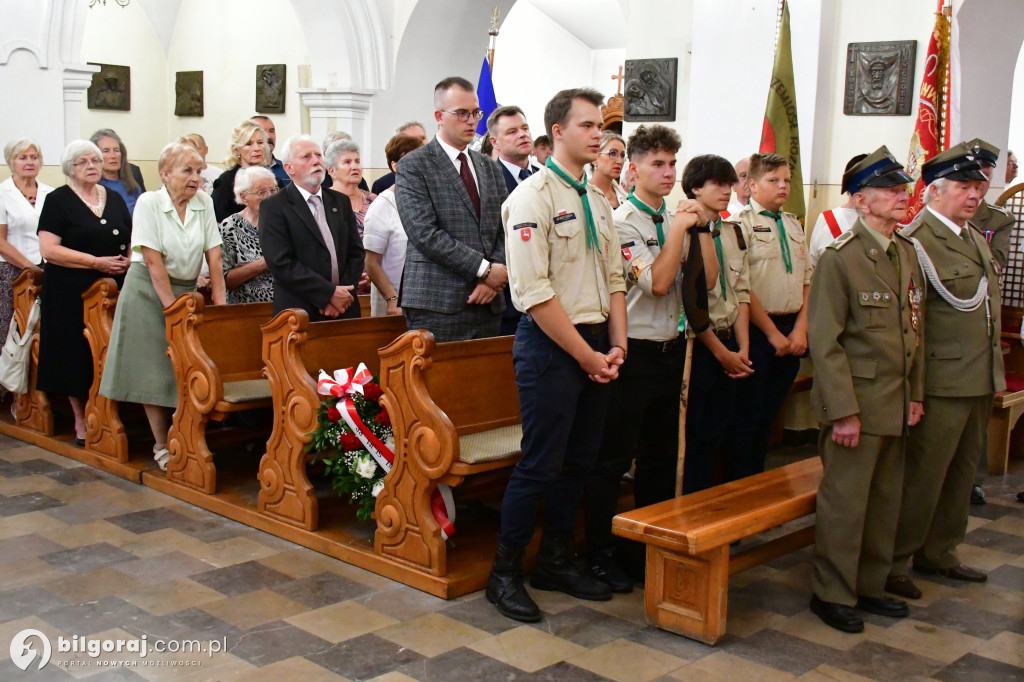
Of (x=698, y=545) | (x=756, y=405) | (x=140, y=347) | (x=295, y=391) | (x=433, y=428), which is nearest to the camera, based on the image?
(x=698, y=545)

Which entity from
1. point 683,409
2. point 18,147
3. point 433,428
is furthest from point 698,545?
point 18,147

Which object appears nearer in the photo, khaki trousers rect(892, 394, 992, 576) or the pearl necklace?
khaki trousers rect(892, 394, 992, 576)

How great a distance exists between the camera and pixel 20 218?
5.89 m

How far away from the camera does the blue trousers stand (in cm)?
339

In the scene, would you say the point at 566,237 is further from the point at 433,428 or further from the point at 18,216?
the point at 18,216

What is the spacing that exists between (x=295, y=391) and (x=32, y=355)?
2.28 meters

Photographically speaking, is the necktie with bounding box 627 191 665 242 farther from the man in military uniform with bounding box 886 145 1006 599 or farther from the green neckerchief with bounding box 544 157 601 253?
the man in military uniform with bounding box 886 145 1006 599

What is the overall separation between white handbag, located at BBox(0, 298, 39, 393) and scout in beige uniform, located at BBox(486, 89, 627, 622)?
3.37 meters

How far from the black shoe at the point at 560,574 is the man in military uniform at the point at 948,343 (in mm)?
1076

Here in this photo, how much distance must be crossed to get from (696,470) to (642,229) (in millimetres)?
947

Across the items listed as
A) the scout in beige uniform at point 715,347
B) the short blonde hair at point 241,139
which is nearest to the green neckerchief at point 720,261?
the scout in beige uniform at point 715,347

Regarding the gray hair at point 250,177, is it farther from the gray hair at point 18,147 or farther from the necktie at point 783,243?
the necktie at point 783,243

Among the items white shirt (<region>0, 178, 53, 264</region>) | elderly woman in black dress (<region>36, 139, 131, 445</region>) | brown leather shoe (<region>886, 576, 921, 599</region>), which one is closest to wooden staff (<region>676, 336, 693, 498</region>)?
brown leather shoe (<region>886, 576, 921, 599</region>)

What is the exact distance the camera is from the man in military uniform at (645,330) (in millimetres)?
3682
